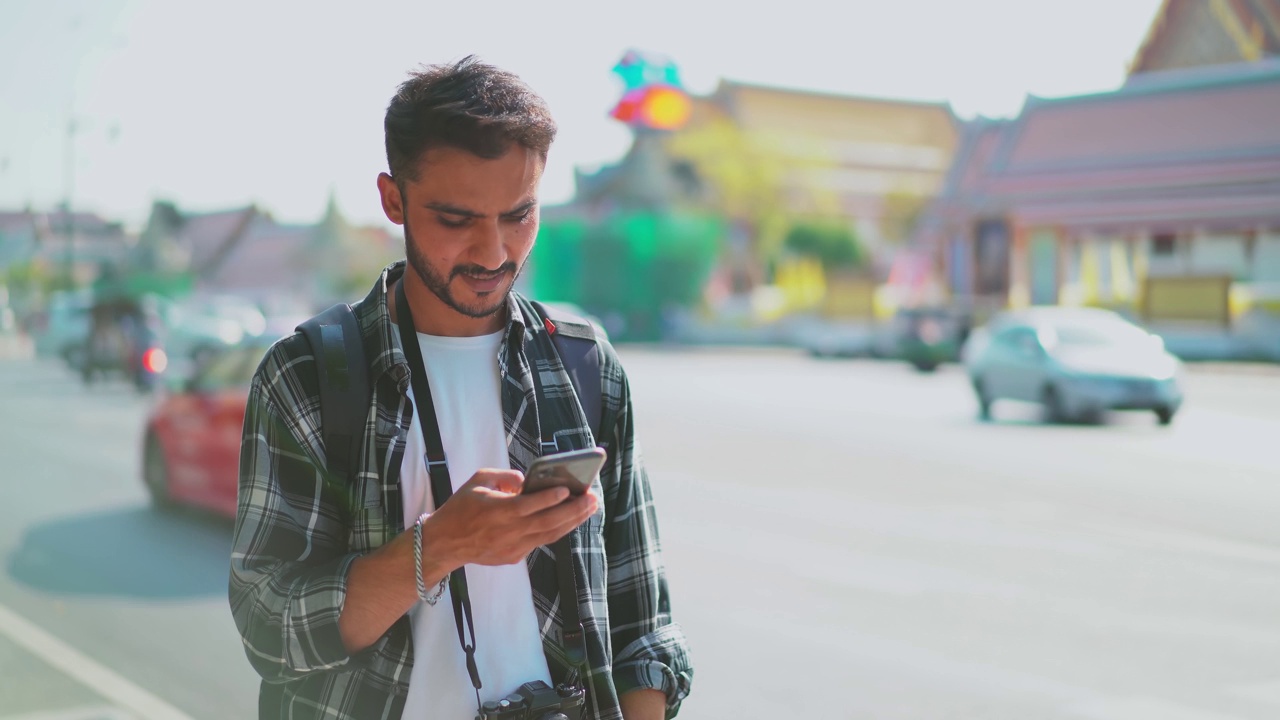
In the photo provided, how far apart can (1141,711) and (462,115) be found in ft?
14.4

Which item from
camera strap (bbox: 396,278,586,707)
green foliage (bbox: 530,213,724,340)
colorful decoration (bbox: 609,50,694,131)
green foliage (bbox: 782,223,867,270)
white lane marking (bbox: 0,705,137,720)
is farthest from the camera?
colorful decoration (bbox: 609,50,694,131)

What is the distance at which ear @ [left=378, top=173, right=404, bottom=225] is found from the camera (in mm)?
1985

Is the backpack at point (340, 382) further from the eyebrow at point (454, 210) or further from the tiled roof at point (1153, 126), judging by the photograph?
the tiled roof at point (1153, 126)

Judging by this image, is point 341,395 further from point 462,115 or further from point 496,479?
point 462,115

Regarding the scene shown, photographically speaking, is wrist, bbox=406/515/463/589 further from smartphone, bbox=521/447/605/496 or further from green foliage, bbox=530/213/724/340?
green foliage, bbox=530/213/724/340

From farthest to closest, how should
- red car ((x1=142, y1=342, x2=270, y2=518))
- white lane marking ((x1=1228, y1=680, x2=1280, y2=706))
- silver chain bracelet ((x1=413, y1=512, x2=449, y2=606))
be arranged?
red car ((x1=142, y1=342, x2=270, y2=518))
white lane marking ((x1=1228, y1=680, x2=1280, y2=706))
silver chain bracelet ((x1=413, y1=512, x2=449, y2=606))

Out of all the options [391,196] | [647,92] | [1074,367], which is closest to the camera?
[391,196]

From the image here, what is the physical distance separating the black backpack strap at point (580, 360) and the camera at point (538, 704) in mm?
377

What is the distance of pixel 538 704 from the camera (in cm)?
189

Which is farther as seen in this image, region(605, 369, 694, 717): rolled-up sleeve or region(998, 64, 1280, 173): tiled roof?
region(998, 64, 1280, 173): tiled roof

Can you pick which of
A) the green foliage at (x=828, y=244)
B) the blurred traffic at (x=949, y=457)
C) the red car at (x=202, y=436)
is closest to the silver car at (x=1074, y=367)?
the blurred traffic at (x=949, y=457)

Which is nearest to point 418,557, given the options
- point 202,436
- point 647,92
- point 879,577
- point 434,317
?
point 434,317

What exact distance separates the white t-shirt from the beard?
0.25 feet

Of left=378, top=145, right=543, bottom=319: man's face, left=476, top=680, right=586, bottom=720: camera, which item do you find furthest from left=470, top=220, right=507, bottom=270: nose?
left=476, top=680, right=586, bottom=720: camera
